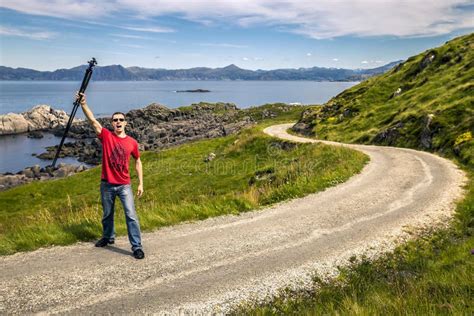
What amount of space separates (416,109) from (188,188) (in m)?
31.0

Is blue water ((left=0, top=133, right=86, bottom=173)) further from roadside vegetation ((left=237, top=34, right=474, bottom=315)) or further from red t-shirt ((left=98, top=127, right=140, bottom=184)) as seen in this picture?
red t-shirt ((left=98, top=127, right=140, bottom=184))

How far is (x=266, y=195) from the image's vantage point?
18.2m

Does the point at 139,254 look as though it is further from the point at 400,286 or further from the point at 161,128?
the point at 161,128

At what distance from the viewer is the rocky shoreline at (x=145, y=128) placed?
69312 millimetres

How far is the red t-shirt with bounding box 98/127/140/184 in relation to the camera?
10.6 metres

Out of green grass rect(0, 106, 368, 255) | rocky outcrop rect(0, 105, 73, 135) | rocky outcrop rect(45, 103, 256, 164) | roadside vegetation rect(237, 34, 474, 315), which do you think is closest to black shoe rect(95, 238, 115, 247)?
green grass rect(0, 106, 368, 255)

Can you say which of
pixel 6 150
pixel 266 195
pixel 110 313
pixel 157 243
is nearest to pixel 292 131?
pixel 266 195

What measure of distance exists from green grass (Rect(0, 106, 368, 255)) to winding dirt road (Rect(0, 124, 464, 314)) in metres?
0.90

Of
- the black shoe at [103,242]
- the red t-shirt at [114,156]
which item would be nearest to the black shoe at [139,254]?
the black shoe at [103,242]

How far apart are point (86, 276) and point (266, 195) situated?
1053 centimetres

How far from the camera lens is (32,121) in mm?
138125

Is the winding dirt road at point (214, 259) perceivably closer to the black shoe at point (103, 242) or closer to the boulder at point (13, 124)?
the black shoe at point (103, 242)

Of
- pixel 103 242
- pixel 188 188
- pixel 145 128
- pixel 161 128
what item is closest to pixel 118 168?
pixel 103 242

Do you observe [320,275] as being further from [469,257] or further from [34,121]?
[34,121]
